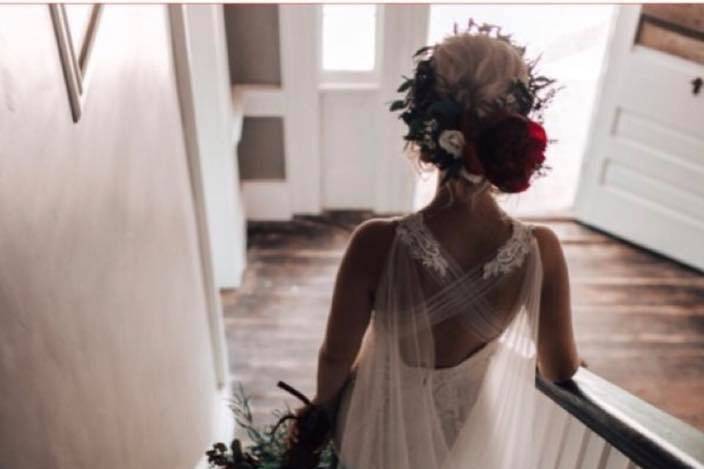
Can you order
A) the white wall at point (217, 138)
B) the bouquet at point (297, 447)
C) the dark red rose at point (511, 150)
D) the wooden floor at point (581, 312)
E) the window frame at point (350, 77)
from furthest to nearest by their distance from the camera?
1. the window frame at point (350, 77)
2. the wooden floor at point (581, 312)
3. the white wall at point (217, 138)
4. the bouquet at point (297, 447)
5. the dark red rose at point (511, 150)

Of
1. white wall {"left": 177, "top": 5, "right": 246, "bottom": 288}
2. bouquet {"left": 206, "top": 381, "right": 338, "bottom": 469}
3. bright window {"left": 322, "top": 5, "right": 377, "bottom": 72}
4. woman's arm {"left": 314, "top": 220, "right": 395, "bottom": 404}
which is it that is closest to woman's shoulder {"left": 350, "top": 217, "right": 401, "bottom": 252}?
woman's arm {"left": 314, "top": 220, "right": 395, "bottom": 404}

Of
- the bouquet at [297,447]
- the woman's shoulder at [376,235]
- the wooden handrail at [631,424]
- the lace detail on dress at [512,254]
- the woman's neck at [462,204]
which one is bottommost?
the bouquet at [297,447]

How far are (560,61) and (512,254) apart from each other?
15.7ft

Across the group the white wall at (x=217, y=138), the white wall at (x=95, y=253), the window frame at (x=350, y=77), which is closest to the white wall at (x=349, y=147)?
the window frame at (x=350, y=77)

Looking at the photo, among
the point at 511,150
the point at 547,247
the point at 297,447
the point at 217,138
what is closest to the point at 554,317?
the point at 547,247

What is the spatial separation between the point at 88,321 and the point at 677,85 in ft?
9.66

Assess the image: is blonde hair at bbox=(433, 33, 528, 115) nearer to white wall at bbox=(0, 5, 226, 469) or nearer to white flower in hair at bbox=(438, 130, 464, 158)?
white flower in hair at bbox=(438, 130, 464, 158)

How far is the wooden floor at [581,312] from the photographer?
3.02m

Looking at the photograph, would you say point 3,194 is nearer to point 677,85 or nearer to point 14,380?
point 14,380

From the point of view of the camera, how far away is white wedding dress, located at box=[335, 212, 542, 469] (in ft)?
4.20

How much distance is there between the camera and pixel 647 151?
138 inches

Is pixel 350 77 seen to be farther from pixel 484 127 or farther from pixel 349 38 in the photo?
pixel 484 127

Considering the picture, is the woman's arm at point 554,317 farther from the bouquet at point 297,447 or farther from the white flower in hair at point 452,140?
the bouquet at point 297,447

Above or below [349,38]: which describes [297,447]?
below
